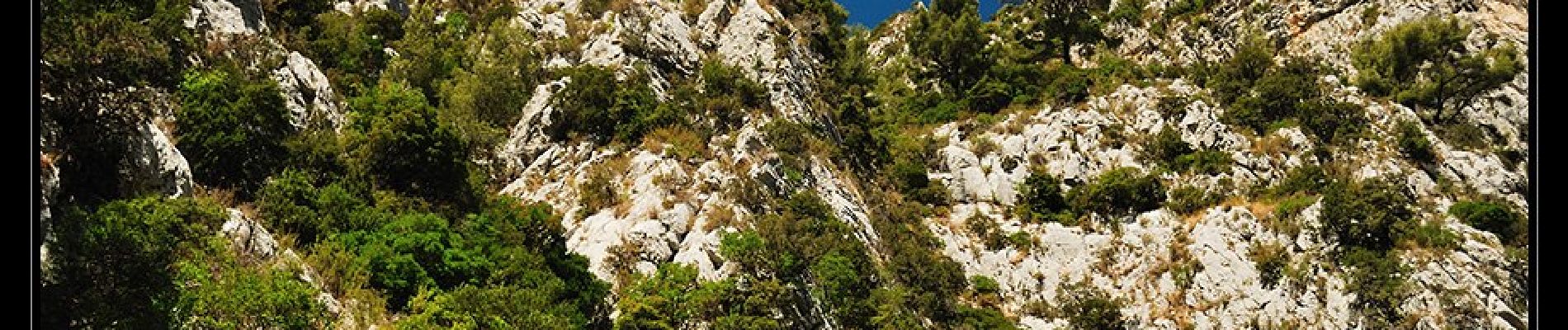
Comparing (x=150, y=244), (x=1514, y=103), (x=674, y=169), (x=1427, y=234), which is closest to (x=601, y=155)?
(x=674, y=169)

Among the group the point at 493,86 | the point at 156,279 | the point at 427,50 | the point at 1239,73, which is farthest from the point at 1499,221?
the point at 156,279

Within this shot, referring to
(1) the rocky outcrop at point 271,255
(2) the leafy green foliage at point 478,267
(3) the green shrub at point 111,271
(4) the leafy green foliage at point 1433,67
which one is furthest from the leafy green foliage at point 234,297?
(4) the leafy green foliage at point 1433,67

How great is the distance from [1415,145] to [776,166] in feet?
93.0

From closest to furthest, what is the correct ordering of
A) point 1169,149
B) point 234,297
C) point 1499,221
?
point 234,297
point 1499,221
point 1169,149

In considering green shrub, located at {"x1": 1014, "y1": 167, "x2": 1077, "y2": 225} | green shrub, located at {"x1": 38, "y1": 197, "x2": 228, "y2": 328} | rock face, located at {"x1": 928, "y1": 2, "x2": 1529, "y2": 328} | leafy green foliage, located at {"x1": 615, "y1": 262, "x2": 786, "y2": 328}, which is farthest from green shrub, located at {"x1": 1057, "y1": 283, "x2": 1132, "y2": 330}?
green shrub, located at {"x1": 38, "y1": 197, "x2": 228, "y2": 328}

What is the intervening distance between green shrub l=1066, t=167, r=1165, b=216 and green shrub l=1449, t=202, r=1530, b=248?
11426 mm

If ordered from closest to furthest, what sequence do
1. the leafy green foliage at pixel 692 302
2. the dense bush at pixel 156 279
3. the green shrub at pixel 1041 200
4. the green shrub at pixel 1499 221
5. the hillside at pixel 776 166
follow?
the dense bush at pixel 156 279, the hillside at pixel 776 166, the leafy green foliage at pixel 692 302, the green shrub at pixel 1499 221, the green shrub at pixel 1041 200

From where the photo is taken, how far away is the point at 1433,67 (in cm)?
4638

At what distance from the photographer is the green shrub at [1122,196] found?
40906mm

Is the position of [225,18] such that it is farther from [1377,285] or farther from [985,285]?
[1377,285]

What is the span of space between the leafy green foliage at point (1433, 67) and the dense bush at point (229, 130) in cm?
4629

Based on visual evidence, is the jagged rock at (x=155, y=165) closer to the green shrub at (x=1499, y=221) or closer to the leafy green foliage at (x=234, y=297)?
the leafy green foliage at (x=234, y=297)

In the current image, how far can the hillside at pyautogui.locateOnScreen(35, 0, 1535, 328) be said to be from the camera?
1752cm
